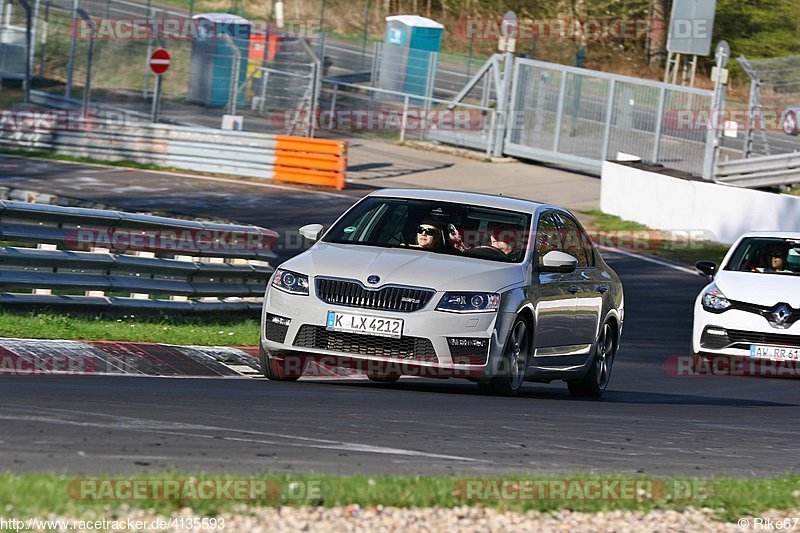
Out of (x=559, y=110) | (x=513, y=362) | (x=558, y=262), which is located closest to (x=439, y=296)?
(x=513, y=362)

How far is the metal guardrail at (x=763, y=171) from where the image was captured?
30.4 metres

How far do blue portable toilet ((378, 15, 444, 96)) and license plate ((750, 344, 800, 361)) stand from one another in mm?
27350

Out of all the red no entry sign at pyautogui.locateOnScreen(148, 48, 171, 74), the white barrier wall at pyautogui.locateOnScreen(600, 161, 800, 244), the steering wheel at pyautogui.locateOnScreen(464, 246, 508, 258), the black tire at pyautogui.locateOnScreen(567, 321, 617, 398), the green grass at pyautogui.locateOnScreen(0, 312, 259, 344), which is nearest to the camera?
the steering wheel at pyautogui.locateOnScreen(464, 246, 508, 258)

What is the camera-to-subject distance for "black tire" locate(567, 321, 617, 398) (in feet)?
39.5

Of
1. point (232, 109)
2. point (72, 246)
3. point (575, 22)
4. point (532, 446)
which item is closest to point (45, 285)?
point (72, 246)

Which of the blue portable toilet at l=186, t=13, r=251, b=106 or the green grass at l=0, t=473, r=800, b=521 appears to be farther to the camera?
the blue portable toilet at l=186, t=13, r=251, b=106

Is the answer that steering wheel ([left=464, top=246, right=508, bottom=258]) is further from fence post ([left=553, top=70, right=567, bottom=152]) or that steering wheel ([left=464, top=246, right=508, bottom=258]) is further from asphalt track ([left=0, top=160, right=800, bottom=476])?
fence post ([left=553, top=70, right=567, bottom=152])

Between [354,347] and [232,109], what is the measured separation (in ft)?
95.4

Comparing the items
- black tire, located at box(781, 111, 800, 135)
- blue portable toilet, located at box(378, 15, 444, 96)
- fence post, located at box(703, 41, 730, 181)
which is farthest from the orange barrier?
blue portable toilet, located at box(378, 15, 444, 96)

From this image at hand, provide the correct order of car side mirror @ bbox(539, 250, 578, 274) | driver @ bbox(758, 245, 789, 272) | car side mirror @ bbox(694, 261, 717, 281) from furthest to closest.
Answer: car side mirror @ bbox(694, 261, 717, 281) → driver @ bbox(758, 245, 789, 272) → car side mirror @ bbox(539, 250, 578, 274)

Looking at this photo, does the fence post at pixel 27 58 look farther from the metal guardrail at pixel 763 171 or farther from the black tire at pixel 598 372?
the black tire at pixel 598 372

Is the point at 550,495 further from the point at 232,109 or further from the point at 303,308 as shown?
the point at 232,109

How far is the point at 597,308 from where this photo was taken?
39.1ft

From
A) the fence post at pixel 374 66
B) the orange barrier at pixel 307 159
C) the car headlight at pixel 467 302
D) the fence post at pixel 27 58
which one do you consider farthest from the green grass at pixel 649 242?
the fence post at pixel 27 58
